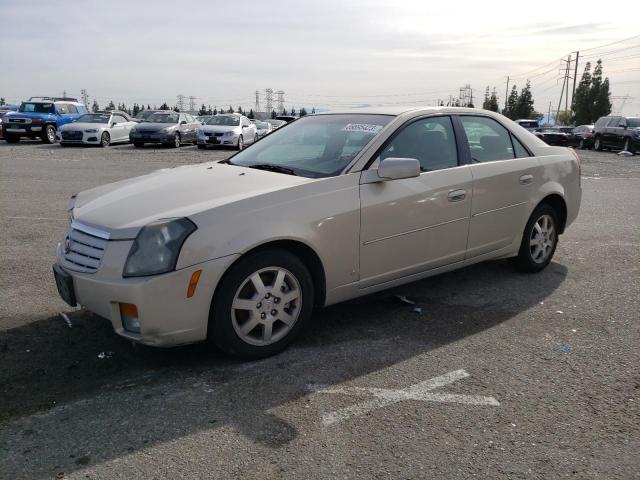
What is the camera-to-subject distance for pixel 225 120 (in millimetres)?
24797

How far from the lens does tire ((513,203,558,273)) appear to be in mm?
5402

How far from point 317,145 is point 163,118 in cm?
2210

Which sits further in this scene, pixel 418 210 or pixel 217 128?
pixel 217 128

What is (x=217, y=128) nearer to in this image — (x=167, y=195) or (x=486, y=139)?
(x=486, y=139)

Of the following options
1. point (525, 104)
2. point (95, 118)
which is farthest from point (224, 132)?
point (525, 104)

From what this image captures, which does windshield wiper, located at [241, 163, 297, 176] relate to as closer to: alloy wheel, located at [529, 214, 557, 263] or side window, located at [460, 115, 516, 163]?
side window, located at [460, 115, 516, 163]

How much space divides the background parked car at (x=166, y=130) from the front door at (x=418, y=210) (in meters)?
20.7

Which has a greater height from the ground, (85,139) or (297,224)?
(297,224)

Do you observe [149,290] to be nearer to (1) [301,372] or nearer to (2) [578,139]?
(1) [301,372]

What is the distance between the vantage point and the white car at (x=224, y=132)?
23.7 metres

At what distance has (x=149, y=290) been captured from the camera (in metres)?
3.22

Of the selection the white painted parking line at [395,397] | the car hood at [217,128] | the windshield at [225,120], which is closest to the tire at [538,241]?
the white painted parking line at [395,397]

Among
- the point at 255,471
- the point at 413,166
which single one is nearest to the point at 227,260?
the point at 255,471

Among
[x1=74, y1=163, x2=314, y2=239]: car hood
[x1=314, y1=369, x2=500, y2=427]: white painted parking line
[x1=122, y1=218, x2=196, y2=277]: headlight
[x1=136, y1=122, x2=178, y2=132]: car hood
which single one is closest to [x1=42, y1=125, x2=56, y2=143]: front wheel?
[x1=136, y1=122, x2=178, y2=132]: car hood
